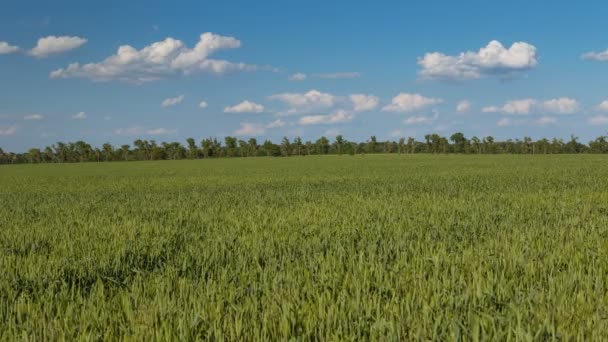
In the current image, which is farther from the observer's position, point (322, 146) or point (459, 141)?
point (322, 146)

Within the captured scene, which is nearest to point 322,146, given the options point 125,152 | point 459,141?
point 459,141

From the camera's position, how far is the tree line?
14300 cm

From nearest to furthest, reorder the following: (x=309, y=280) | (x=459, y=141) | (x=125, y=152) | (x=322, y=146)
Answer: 1. (x=309, y=280)
2. (x=125, y=152)
3. (x=459, y=141)
4. (x=322, y=146)

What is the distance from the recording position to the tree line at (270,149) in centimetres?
14300

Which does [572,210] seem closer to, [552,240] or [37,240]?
[552,240]

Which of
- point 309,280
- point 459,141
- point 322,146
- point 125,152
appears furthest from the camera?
point 322,146

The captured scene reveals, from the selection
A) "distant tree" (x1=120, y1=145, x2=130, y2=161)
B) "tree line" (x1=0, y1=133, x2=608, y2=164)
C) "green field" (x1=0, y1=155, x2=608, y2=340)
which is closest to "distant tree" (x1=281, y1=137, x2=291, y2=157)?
"tree line" (x1=0, y1=133, x2=608, y2=164)

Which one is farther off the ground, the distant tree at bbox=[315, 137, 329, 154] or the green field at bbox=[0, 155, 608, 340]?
the distant tree at bbox=[315, 137, 329, 154]

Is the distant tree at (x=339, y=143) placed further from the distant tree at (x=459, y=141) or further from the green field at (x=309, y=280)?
the green field at (x=309, y=280)

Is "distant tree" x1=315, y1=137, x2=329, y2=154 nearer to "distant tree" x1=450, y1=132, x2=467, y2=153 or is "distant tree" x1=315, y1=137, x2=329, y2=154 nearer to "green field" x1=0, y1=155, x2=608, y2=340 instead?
"distant tree" x1=450, y1=132, x2=467, y2=153

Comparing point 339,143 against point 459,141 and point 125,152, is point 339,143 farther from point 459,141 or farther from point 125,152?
point 125,152

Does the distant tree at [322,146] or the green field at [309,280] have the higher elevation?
the distant tree at [322,146]

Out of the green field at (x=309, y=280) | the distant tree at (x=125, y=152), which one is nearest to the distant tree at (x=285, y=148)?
the distant tree at (x=125, y=152)

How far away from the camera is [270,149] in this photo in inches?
Answer: 6211
